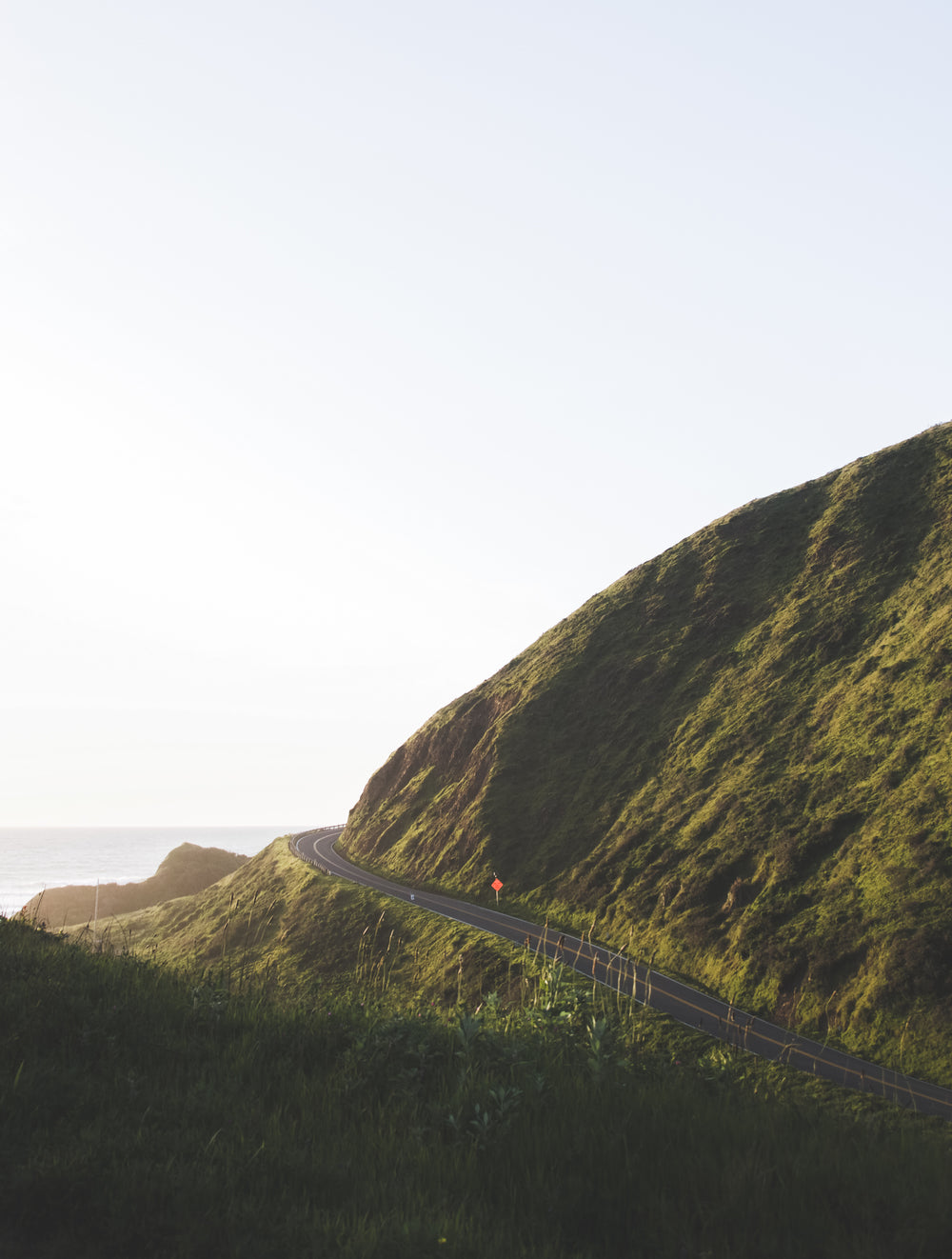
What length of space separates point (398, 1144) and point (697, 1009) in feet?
130

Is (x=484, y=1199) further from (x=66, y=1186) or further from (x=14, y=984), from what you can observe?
(x=14, y=984)

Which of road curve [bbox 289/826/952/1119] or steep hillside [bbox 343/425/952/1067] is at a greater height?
steep hillside [bbox 343/425/952/1067]

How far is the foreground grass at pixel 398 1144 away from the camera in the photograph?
4621mm

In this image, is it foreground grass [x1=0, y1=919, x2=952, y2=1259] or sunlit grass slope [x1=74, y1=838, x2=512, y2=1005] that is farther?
sunlit grass slope [x1=74, y1=838, x2=512, y2=1005]

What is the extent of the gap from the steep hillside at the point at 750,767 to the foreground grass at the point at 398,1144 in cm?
2727

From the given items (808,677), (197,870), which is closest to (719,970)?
(808,677)

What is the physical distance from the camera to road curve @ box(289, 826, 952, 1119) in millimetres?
23000

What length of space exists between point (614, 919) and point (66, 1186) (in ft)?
177

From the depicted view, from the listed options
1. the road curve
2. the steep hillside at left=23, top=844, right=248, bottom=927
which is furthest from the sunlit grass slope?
the steep hillside at left=23, top=844, right=248, bottom=927

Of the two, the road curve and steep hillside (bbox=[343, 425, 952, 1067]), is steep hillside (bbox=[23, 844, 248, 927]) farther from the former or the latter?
the road curve

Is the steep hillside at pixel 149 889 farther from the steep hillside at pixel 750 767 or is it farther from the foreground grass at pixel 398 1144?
the foreground grass at pixel 398 1144

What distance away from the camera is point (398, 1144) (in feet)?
18.5

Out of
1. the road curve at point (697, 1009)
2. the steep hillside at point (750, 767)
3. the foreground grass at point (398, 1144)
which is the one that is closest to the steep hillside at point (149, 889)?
the steep hillside at point (750, 767)

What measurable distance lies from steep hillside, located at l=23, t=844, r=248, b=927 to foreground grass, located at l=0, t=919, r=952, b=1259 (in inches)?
4763
